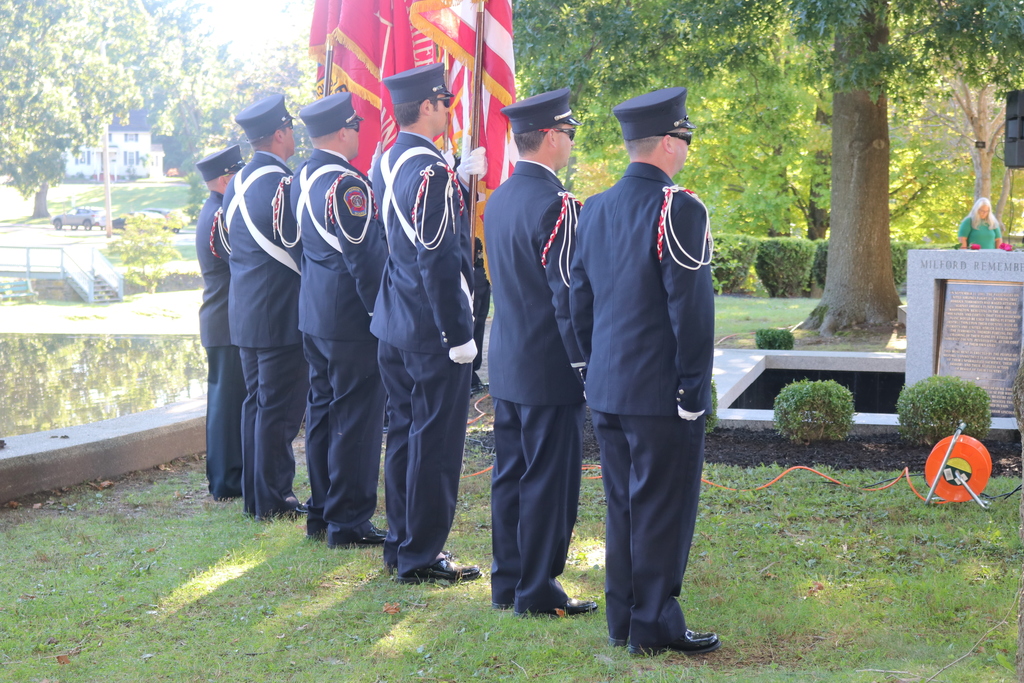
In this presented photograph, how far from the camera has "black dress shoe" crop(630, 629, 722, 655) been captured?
3965mm

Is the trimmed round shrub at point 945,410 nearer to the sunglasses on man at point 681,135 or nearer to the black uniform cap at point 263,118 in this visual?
the sunglasses on man at point 681,135

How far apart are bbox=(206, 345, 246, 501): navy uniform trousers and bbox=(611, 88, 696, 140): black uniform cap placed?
12.3 ft

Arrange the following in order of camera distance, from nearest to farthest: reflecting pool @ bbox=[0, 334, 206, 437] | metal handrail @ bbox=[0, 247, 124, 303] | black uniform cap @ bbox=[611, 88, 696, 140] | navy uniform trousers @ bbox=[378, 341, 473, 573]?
black uniform cap @ bbox=[611, 88, 696, 140] → navy uniform trousers @ bbox=[378, 341, 473, 573] → reflecting pool @ bbox=[0, 334, 206, 437] → metal handrail @ bbox=[0, 247, 124, 303]

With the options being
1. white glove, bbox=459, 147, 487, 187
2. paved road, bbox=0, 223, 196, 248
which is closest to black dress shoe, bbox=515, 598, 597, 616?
white glove, bbox=459, 147, 487, 187

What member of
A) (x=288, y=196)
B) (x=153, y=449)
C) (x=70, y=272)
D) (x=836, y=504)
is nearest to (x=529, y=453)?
(x=288, y=196)

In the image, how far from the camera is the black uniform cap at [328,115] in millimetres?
5438

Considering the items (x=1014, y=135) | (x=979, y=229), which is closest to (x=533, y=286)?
(x=1014, y=135)

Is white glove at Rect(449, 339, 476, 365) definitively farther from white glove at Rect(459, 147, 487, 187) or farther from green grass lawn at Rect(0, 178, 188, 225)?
green grass lawn at Rect(0, 178, 188, 225)

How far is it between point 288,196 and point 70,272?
81.4ft

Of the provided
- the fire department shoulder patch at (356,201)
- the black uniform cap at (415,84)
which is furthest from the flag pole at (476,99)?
the fire department shoulder patch at (356,201)

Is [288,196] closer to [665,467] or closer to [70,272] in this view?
[665,467]

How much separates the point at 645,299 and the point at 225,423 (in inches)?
150

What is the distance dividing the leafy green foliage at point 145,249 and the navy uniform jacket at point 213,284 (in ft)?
77.8

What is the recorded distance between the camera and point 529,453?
4449 mm
